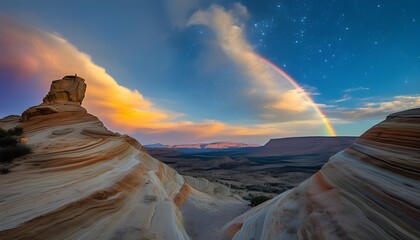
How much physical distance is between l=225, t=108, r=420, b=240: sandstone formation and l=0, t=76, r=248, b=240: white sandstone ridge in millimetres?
4535

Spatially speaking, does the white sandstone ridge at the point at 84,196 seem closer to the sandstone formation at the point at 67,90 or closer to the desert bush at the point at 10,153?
the desert bush at the point at 10,153

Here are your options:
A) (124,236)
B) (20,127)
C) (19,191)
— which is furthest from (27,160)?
(20,127)

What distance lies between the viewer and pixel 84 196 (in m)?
8.63

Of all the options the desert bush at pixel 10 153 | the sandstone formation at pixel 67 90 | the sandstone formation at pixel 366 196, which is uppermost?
the sandstone formation at pixel 67 90

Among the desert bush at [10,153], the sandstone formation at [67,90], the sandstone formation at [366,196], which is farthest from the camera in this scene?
the sandstone formation at [67,90]

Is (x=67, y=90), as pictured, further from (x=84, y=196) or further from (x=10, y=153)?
(x=84, y=196)

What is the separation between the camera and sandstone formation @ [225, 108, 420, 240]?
516 cm

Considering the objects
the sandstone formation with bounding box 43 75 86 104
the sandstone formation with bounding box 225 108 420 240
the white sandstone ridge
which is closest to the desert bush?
the white sandstone ridge

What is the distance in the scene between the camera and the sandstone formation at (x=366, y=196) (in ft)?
16.9

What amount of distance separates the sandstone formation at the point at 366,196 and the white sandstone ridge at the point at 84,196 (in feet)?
14.9

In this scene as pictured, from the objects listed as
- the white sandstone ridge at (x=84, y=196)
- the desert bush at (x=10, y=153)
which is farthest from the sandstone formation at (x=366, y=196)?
the desert bush at (x=10, y=153)

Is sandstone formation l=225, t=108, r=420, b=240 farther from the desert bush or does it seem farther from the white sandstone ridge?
the desert bush

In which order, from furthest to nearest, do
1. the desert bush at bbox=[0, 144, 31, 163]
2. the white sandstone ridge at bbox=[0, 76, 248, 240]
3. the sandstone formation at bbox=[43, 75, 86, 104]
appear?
the sandstone formation at bbox=[43, 75, 86, 104] → the desert bush at bbox=[0, 144, 31, 163] → the white sandstone ridge at bbox=[0, 76, 248, 240]

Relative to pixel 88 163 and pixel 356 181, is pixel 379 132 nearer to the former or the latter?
pixel 356 181
